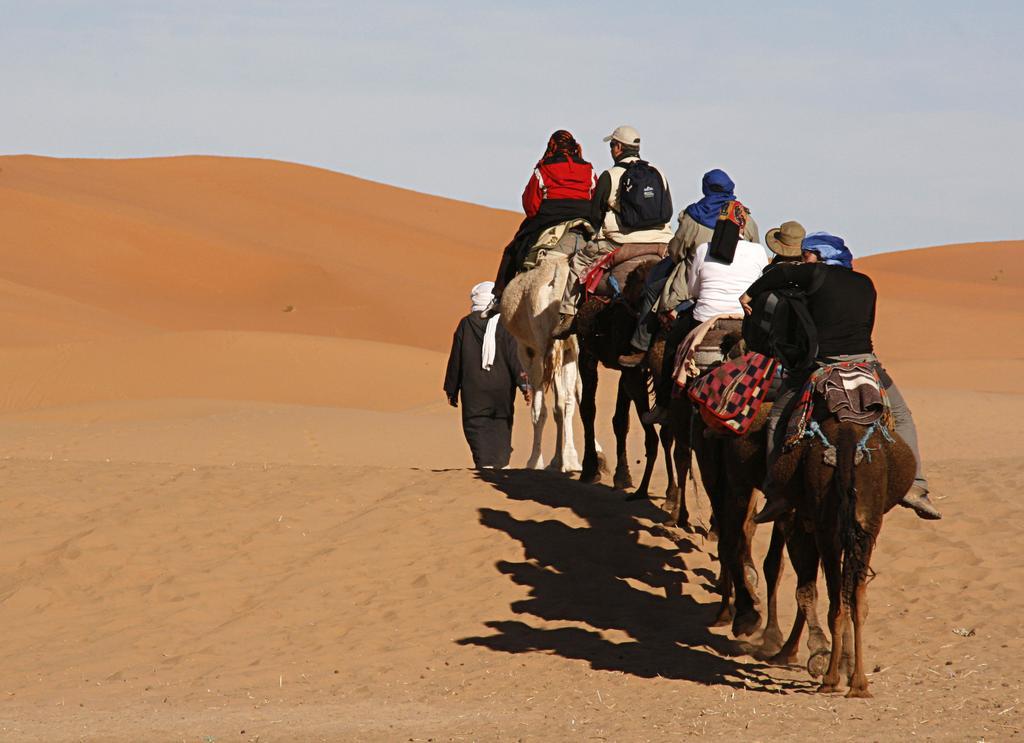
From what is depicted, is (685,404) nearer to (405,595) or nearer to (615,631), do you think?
(615,631)

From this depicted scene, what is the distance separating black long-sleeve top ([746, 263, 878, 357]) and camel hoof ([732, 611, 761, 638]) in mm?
2167

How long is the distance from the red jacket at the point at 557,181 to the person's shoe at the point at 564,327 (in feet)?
3.69

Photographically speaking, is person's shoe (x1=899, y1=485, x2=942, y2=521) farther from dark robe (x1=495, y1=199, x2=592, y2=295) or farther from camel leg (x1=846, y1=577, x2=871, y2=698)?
dark robe (x1=495, y1=199, x2=592, y2=295)

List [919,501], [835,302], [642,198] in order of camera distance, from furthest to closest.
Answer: [642,198]
[919,501]
[835,302]

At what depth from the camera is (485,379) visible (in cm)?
1487

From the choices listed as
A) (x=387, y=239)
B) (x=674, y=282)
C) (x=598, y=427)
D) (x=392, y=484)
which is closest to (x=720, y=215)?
(x=674, y=282)

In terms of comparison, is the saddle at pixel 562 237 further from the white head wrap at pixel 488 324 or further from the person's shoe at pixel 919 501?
the person's shoe at pixel 919 501

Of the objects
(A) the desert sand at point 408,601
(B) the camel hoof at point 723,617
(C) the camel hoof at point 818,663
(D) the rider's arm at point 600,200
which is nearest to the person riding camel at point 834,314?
(C) the camel hoof at point 818,663

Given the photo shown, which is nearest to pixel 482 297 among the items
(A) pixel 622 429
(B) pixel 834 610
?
(A) pixel 622 429

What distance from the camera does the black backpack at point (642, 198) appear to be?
11.7m

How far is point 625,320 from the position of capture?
11.5 metres

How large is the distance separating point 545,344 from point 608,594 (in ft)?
9.43

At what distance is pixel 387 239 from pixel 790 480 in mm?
60444

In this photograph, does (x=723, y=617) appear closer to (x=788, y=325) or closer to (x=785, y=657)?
(x=785, y=657)
